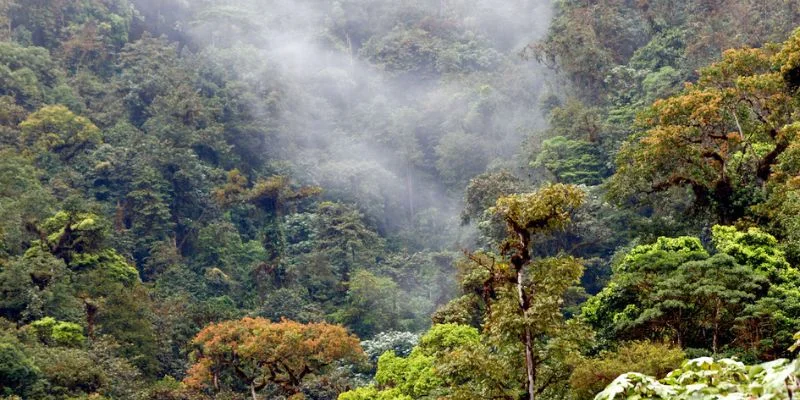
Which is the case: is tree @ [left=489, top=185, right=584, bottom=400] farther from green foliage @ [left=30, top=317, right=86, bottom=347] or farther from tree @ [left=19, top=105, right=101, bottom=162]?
tree @ [left=19, top=105, right=101, bottom=162]

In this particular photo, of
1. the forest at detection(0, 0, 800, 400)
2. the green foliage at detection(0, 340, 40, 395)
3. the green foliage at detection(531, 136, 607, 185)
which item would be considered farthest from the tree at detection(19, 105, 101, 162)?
the green foliage at detection(531, 136, 607, 185)

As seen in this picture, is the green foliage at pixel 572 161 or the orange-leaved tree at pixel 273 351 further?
the green foliage at pixel 572 161

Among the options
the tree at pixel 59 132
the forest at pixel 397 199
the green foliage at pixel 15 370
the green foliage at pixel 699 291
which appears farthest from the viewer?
the tree at pixel 59 132

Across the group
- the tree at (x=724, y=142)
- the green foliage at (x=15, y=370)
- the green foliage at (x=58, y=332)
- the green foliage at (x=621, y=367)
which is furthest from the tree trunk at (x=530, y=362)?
the green foliage at (x=58, y=332)

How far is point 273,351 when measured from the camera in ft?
66.9

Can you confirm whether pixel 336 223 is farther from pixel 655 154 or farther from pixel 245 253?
pixel 655 154

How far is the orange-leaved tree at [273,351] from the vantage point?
20.5 meters

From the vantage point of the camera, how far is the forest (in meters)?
12.6

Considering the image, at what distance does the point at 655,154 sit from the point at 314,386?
33.2ft

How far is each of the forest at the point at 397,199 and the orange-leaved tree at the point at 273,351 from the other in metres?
0.09

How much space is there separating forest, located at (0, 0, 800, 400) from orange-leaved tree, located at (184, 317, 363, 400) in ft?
0.28

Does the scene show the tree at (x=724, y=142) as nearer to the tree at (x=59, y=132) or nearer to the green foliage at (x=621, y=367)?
the green foliage at (x=621, y=367)

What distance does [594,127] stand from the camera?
3047 cm

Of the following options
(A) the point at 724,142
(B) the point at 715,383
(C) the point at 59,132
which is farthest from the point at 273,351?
(C) the point at 59,132
